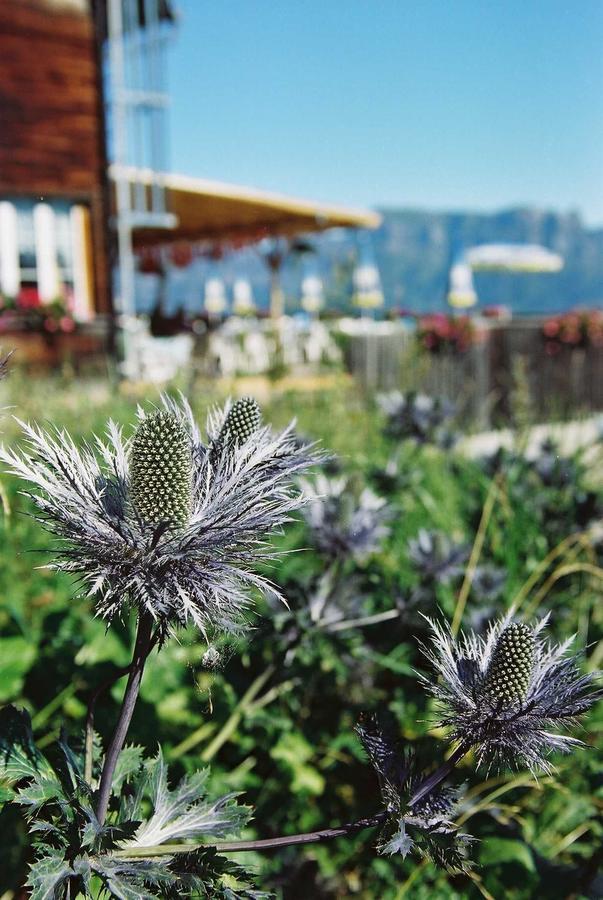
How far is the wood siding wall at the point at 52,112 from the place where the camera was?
11.5m

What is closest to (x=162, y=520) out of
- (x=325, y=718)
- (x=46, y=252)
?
(x=325, y=718)

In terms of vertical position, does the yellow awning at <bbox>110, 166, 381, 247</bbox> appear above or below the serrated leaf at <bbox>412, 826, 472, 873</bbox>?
above

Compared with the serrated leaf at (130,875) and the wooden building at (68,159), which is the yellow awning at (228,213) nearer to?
the wooden building at (68,159)

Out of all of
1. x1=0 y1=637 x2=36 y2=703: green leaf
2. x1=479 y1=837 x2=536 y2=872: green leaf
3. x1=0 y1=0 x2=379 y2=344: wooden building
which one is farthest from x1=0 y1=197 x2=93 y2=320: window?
x1=479 y1=837 x2=536 y2=872: green leaf

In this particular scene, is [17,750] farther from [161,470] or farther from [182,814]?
[161,470]

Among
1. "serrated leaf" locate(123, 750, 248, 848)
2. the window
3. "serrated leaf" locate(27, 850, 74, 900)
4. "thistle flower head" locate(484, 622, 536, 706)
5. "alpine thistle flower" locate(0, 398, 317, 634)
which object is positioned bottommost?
"serrated leaf" locate(123, 750, 248, 848)

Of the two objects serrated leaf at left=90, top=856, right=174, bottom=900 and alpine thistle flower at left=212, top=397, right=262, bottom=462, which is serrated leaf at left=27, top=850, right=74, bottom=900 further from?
alpine thistle flower at left=212, top=397, right=262, bottom=462

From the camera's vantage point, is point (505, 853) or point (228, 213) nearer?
point (505, 853)

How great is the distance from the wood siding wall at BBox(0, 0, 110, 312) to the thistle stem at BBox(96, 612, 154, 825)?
38.7 feet

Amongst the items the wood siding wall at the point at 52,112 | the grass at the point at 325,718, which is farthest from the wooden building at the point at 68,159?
the grass at the point at 325,718

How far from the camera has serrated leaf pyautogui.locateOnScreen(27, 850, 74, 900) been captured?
32.1 inches

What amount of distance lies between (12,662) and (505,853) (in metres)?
1.01

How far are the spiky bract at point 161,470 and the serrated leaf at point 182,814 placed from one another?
30cm

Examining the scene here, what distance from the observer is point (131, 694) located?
0.84m
